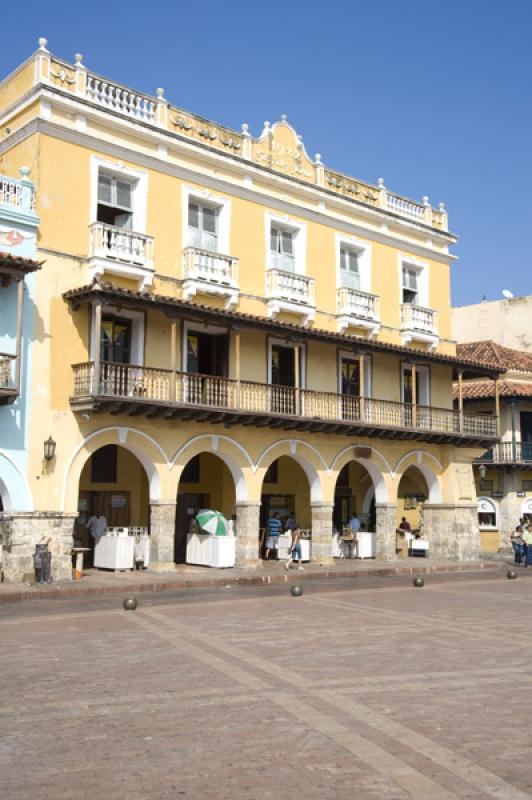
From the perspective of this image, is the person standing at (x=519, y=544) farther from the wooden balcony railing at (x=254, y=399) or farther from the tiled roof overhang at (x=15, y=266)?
the tiled roof overhang at (x=15, y=266)

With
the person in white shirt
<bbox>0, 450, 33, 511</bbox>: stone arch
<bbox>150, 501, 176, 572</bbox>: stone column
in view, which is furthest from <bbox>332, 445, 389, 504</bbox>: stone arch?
<bbox>0, 450, 33, 511</bbox>: stone arch

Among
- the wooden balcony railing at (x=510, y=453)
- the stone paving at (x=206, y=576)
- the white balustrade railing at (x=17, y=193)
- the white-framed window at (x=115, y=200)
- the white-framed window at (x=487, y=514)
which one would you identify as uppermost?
the white-framed window at (x=115, y=200)

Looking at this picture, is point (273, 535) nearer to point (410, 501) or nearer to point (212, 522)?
point (212, 522)

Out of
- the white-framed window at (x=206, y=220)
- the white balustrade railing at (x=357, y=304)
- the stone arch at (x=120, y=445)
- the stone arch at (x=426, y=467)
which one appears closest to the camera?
the stone arch at (x=120, y=445)

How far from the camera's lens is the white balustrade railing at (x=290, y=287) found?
25.2m

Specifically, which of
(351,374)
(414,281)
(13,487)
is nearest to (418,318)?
(414,281)

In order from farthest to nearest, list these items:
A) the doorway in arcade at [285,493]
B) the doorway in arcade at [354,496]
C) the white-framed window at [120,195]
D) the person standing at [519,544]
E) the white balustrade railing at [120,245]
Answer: the doorway in arcade at [354,496], the person standing at [519,544], the doorway in arcade at [285,493], the white-framed window at [120,195], the white balustrade railing at [120,245]

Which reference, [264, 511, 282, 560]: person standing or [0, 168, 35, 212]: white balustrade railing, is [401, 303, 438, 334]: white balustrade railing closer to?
[264, 511, 282, 560]: person standing

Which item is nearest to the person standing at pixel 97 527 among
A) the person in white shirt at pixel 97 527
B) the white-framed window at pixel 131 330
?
the person in white shirt at pixel 97 527

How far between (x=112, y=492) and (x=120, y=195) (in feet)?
26.3

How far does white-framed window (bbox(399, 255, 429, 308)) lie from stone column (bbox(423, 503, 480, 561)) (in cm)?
706

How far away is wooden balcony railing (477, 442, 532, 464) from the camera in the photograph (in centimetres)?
3438

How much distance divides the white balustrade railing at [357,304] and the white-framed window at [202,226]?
15.6 ft

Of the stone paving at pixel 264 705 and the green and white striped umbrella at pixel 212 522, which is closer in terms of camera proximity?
the stone paving at pixel 264 705
